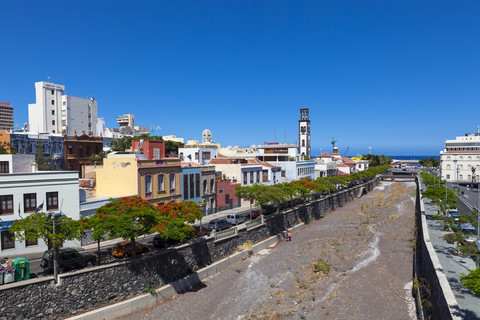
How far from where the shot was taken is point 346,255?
3391cm

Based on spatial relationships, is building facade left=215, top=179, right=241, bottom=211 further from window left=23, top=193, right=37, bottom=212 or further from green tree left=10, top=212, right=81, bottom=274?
green tree left=10, top=212, right=81, bottom=274

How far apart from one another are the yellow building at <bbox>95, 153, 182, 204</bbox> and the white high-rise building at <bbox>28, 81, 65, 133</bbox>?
59951mm

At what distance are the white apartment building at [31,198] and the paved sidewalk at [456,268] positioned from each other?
2622 cm

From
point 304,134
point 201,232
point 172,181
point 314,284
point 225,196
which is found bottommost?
point 314,284

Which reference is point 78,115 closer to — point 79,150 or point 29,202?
point 79,150

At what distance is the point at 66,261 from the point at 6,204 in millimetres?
10904

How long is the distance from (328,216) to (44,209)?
4352cm

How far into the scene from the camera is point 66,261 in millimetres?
20703

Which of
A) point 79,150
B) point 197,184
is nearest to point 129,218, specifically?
point 197,184

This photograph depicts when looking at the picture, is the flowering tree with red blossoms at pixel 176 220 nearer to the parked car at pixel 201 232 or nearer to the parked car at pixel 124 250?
the parked car at pixel 124 250

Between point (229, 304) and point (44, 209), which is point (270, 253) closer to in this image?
point (229, 304)

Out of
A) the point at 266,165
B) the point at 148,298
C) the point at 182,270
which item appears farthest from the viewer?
the point at 266,165

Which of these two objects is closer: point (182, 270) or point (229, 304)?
point (229, 304)

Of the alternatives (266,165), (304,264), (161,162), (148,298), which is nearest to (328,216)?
(266,165)
